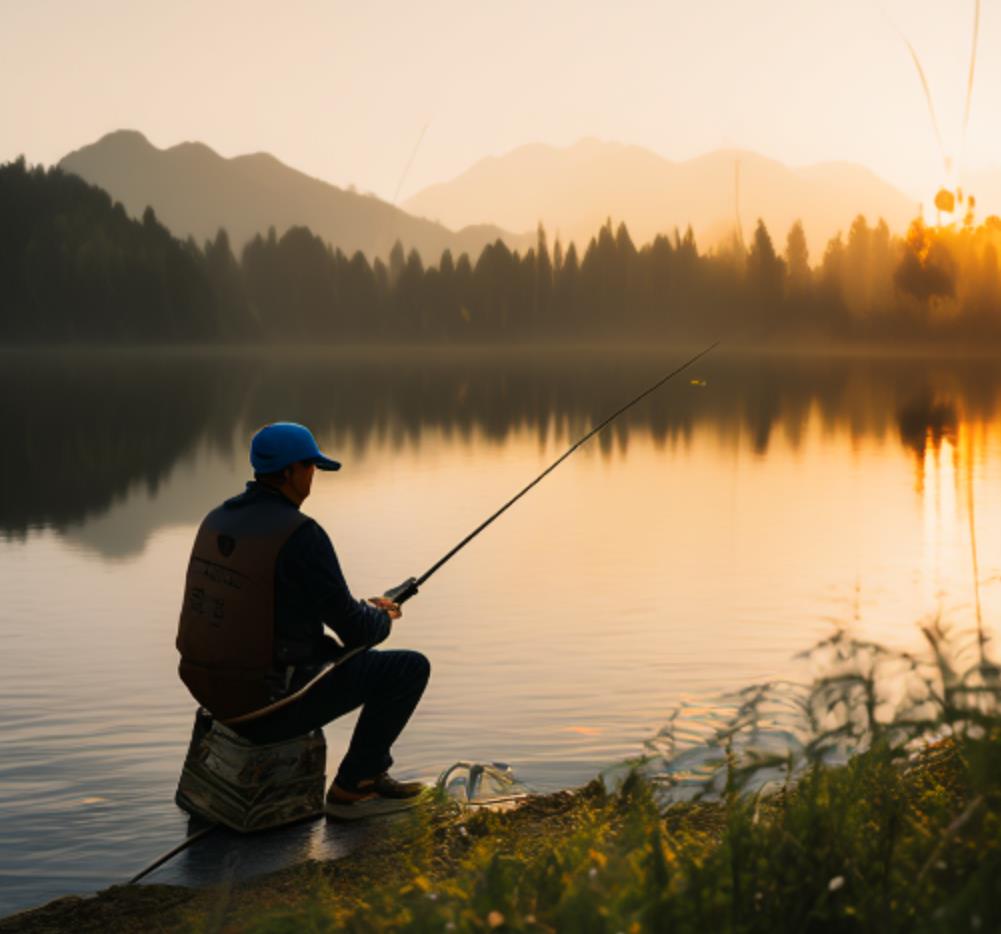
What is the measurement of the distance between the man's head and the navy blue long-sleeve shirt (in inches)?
2.0

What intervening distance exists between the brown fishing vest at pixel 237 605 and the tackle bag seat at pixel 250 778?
27 cm

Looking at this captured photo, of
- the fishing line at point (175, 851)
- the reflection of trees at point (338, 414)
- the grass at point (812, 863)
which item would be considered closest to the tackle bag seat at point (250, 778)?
the fishing line at point (175, 851)

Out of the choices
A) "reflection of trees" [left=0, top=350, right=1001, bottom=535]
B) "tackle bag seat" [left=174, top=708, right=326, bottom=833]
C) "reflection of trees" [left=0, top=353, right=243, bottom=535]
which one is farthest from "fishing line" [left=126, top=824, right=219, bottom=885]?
"reflection of trees" [left=0, top=350, right=1001, bottom=535]

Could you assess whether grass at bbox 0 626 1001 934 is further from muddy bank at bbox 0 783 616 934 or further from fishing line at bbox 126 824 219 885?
fishing line at bbox 126 824 219 885

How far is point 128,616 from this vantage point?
47.3 ft

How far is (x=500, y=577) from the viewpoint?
16.8m

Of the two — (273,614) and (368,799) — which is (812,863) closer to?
(273,614)

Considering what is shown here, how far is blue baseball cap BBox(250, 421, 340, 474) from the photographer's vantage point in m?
6.72

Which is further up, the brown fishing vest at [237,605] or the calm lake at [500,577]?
the brown fishing vest at [237,605]

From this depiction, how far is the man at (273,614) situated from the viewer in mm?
6570

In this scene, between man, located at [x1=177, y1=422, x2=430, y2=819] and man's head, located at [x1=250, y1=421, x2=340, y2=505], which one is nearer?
man, located at [x1=177, y1=422, x2=430, y2=819]

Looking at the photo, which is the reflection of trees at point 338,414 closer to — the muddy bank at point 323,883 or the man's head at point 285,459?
the man's head at point 285,459

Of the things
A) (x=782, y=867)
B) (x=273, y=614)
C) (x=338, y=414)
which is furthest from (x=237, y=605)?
(x=338, y=414)

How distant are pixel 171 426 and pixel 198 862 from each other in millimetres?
42940
